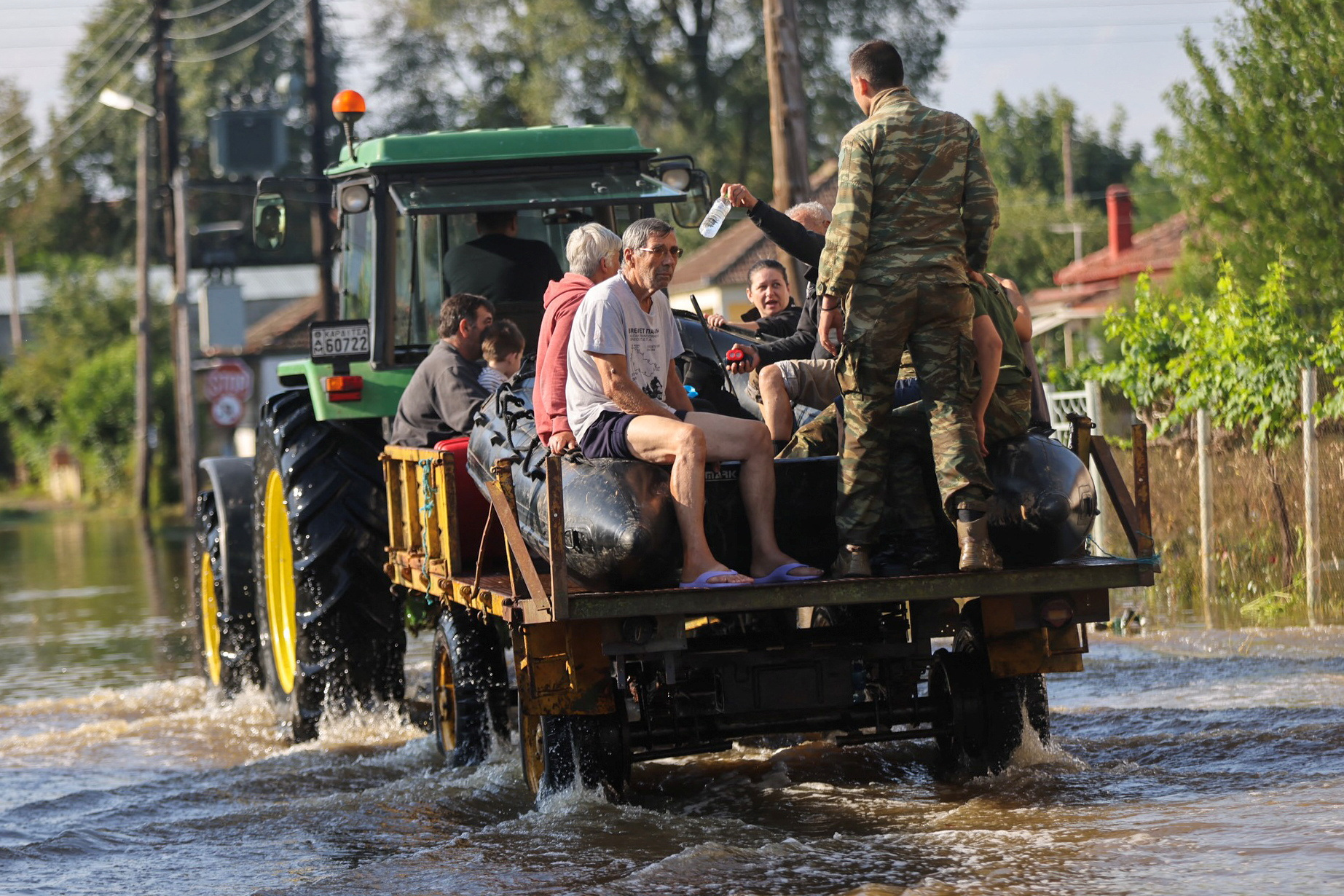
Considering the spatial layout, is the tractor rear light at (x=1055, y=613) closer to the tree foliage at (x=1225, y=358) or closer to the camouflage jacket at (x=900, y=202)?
the camouflage jacket at (x=900, y=202)

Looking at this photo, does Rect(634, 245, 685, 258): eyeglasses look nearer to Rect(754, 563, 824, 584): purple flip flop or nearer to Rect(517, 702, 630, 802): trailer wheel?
Rect(754, 563, 824, 584): purple flip flop

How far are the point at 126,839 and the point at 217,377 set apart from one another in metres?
22.7

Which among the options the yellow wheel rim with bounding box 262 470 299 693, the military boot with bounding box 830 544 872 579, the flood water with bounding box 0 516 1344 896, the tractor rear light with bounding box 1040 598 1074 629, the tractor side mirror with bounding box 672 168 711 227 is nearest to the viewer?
the flood water with bounding box 0 516 1344 896

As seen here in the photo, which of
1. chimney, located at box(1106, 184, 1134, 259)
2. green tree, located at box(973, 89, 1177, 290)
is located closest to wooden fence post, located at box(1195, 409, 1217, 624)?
chimney, located at box(1106, 184, 1134, 259)

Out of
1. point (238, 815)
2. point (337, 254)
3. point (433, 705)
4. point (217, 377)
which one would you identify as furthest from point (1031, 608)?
point (217, 377)

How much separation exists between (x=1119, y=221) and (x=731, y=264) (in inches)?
449

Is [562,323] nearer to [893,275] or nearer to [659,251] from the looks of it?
[659,251]

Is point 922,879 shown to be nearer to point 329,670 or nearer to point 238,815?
point 238,815

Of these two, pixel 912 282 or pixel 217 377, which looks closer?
pixel 912 282

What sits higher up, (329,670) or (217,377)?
(217,377)

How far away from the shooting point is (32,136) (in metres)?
68.1

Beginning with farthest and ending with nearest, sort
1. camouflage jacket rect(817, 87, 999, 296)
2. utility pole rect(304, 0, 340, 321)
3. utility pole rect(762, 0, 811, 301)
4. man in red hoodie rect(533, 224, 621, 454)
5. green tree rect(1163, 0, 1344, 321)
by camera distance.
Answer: utility pole rect(304, 0, 340, 321), green tree rect(1163, 0, 1344, 321), utility pole rect(762, 0, 811, 301), man in red hoodie rect(533, 224, 621, 454), camouflage jacket rect(817, 87, 999, 296)

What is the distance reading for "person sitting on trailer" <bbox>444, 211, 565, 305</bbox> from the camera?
9.30m

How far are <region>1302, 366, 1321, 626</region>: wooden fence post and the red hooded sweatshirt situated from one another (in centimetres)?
604
